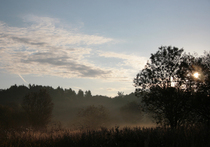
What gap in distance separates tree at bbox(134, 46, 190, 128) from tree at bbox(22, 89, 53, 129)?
93.6ft

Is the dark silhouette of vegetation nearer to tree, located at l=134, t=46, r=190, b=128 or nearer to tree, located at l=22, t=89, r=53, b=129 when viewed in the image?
tree, located at l=134, t=46, r=190, b=128

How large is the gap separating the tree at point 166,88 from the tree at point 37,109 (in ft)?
93.6

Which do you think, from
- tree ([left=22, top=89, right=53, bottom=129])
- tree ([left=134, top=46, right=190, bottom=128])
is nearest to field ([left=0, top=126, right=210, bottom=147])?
tree ([left=134, top=46, right=190, bottom=128])

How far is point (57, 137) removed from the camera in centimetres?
1102

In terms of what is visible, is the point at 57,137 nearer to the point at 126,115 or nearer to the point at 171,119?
the point at 171,119

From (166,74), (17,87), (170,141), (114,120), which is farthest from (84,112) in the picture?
(17,87)

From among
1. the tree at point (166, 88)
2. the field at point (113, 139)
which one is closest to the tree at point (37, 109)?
the tree at point (166, 88)

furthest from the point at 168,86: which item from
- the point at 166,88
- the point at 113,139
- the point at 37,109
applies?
the point at 37,109

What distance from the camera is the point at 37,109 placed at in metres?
43.9

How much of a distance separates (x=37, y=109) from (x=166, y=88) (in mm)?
33296

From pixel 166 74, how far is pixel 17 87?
13140cm

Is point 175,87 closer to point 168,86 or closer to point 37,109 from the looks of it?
point 168,86

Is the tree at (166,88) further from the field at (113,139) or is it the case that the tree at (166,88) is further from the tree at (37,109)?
the tree at (37,109)

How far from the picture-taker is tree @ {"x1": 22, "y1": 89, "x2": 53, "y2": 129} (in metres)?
42.7
